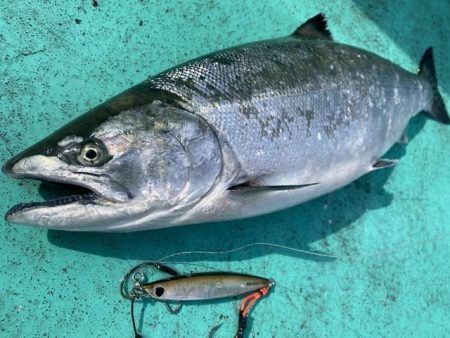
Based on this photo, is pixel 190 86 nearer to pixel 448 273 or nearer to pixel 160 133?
pixel 160 133

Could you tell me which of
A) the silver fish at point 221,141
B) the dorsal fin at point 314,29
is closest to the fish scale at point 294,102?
the silver fish at point 221,141

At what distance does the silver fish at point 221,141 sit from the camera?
1.75 metres

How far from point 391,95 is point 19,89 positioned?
73.3 inches

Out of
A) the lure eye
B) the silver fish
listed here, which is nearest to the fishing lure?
the lure eye

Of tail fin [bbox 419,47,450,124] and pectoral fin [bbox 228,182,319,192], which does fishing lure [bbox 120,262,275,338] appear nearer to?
pectoral fin [bbox 228,182,319,192]

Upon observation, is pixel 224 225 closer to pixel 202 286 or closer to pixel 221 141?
pixel 202 286

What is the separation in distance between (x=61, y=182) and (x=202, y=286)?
81 cm

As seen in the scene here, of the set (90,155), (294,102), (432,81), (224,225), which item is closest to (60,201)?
(90,155)

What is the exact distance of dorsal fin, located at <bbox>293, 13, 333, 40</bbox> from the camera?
2.46 metres

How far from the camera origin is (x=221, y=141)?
191 cm

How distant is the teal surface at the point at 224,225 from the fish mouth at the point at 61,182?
0.30 metres

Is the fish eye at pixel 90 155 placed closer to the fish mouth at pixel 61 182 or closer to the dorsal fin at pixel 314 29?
the fish mouth at pixel 61 182

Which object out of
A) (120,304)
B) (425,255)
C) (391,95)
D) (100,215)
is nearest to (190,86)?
(100,215)

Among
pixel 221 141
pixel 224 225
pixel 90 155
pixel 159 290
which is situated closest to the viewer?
pixel 90 155
